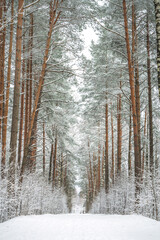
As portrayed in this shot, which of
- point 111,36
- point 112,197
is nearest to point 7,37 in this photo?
point 111,36

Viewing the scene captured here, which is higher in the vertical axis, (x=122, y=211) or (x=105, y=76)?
→ (x=105, y=76)

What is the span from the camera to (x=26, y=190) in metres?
7.01

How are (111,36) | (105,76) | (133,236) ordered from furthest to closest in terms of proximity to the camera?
(105,76), (111,36), (133,236)

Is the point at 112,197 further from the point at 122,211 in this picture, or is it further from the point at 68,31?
the point at 68,31

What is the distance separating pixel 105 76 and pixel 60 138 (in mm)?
7355

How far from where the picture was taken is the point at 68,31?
902 cm

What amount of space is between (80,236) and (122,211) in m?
7.32

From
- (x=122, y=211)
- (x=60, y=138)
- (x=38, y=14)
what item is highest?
(x=38, y=14)

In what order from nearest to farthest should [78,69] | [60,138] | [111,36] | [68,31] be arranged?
[78,69] < [68,31] < [111,36] < [60,138]

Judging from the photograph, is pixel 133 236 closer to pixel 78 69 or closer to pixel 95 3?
pixel 78 69

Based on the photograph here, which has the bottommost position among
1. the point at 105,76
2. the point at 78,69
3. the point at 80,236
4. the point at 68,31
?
the point at 80,236

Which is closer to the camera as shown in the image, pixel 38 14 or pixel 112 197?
pixel 38 14

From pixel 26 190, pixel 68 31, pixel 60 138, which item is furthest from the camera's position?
pixel 60 138

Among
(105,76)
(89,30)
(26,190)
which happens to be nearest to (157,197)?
(26,190)
